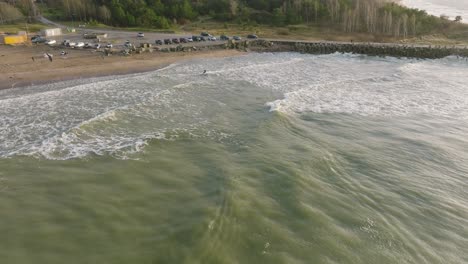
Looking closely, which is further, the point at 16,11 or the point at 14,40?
the point at 16,11

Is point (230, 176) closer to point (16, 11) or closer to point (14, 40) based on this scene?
point (14, 40)

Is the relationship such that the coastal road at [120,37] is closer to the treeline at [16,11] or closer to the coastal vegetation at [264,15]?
the coastal vegetation at [264,15]

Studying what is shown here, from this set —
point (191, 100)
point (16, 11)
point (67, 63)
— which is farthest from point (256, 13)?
point (191, 100)

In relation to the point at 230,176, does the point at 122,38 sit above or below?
above

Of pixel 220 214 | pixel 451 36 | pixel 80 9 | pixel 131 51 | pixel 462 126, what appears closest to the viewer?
pixel 220 214

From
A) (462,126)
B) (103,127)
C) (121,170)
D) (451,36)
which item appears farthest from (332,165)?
(451,36)

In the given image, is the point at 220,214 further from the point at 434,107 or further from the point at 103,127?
the point at 434,107

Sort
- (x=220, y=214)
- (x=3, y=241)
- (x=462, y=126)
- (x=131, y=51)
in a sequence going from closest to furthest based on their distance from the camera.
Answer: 1. (x=3, y=241)
2. (x=220, y=214)
3. (x=462, y=126)
4. (x=131, y=51)

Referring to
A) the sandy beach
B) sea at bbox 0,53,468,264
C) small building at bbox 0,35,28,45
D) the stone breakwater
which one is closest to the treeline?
small building at bbox 0,35,28,45
